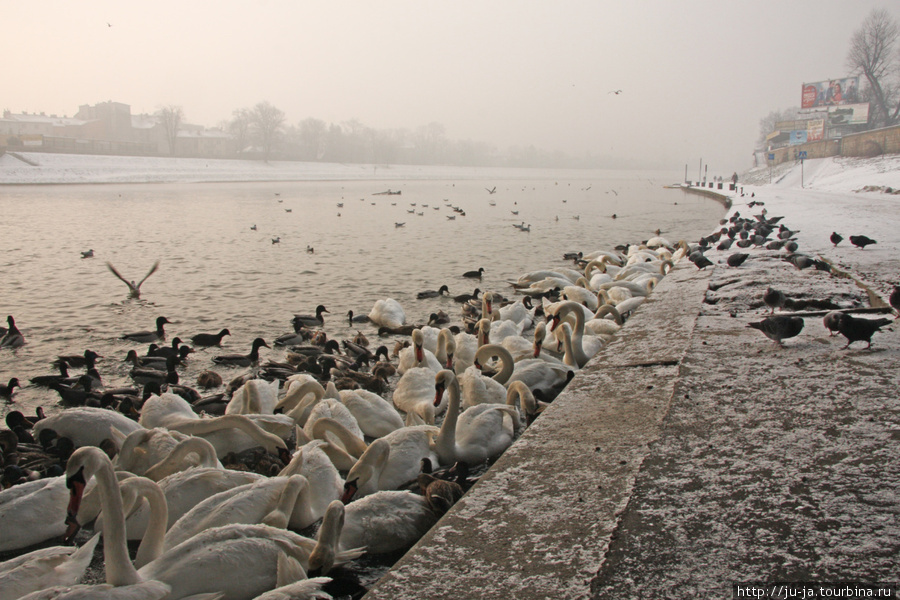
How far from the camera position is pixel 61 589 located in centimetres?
268

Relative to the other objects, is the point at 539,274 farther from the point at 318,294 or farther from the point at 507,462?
the point at 507,462

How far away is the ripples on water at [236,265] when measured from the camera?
332 inches

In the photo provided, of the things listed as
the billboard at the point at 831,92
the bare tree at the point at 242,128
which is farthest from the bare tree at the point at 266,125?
the billboard at the point at 831,92

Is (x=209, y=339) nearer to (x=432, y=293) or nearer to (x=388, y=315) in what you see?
(x=388, y=315)

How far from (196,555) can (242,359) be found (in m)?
4.45

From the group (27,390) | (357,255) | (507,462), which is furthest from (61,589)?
(357,255)

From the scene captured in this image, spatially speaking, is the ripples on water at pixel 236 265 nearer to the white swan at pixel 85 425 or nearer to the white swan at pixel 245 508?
the white swan at pixel 245 508

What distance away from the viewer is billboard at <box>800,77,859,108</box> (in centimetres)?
7494

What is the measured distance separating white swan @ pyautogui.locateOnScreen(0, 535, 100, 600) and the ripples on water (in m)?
1.34

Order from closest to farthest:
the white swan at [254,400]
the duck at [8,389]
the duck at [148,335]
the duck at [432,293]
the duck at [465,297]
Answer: the white swan at [254,400]
the duck at [8,389]
the duck at [148,335]
the duck at [465,297]
the duck at [432,293]

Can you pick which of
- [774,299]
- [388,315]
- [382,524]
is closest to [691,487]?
[382,524]

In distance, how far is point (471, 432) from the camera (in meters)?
4.54

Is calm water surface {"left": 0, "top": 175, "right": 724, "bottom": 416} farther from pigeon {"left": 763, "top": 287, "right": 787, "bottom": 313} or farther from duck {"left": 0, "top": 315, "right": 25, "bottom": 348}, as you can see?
pigeon {"left": 763, "top": 287, "right": 787, "bottom": 313}

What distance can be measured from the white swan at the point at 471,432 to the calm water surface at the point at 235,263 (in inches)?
132
